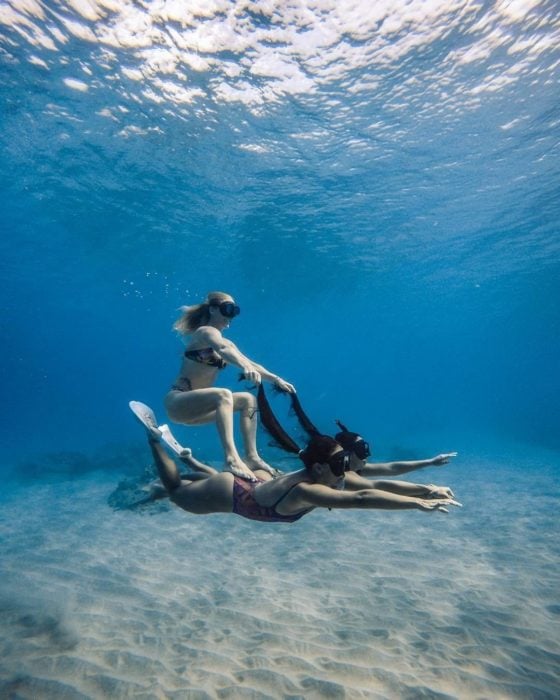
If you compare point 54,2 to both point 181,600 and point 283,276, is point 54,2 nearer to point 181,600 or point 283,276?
point 181,600

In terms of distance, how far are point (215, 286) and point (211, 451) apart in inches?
711

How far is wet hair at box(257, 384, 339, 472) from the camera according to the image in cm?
401

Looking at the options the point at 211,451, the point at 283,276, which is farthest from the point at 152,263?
the point at 211,451

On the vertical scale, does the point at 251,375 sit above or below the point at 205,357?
below

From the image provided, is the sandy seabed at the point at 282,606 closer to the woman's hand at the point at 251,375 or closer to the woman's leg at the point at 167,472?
the woman's leg at the point at 167,472

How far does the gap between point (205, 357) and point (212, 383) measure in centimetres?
59

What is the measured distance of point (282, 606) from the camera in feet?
20.9

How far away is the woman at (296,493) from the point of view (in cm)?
349

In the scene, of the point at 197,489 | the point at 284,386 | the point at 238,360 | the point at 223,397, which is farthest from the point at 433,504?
the point at 223,397

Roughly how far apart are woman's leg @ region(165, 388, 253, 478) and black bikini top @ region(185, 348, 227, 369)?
44cm

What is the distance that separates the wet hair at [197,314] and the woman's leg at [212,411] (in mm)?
985

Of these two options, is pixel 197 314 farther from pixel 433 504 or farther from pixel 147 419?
pixel 433 504

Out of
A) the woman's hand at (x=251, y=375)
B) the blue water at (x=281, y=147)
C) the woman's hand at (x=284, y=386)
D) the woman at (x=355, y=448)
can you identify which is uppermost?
the blue water at (x=281, y=147)

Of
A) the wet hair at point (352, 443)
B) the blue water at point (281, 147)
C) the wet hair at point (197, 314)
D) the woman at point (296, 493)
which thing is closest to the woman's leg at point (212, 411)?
the woman at point (296, 493)
